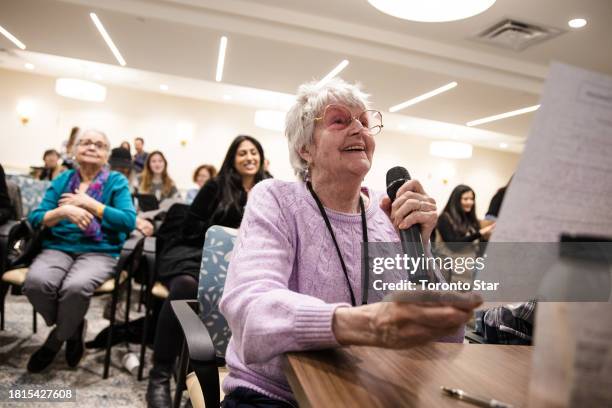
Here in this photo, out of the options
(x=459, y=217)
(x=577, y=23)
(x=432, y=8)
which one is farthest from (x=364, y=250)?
(x=577, y=23)

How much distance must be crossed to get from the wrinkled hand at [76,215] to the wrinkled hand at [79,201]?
0.04 meters

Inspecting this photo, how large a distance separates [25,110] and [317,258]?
11.1 m

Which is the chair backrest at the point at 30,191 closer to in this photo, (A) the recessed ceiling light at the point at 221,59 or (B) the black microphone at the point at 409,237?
(A) the recessed ceiling light at the point at 221,59

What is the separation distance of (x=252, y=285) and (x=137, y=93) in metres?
10.6

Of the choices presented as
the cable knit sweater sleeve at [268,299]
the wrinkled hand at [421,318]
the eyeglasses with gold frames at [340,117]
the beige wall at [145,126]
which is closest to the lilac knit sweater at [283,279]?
the cable knit sweater sleeve at [268,299]

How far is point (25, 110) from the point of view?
9539 mm

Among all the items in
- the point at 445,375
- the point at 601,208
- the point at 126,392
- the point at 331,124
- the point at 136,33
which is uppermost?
the point at 136,33

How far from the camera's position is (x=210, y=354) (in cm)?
97

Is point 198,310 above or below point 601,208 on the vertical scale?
below

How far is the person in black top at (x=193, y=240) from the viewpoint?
1955 millimetres

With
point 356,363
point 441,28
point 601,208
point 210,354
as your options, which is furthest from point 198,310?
point 441,28

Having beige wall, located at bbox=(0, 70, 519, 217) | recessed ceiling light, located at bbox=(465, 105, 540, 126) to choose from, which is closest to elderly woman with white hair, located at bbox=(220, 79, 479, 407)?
recessed ceiling light, located at bbox=(465, 105, 540, 126)

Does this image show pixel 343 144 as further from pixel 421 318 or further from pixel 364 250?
pixel 421 318

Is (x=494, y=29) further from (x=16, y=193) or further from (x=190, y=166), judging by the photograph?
(x=190, y=166)
